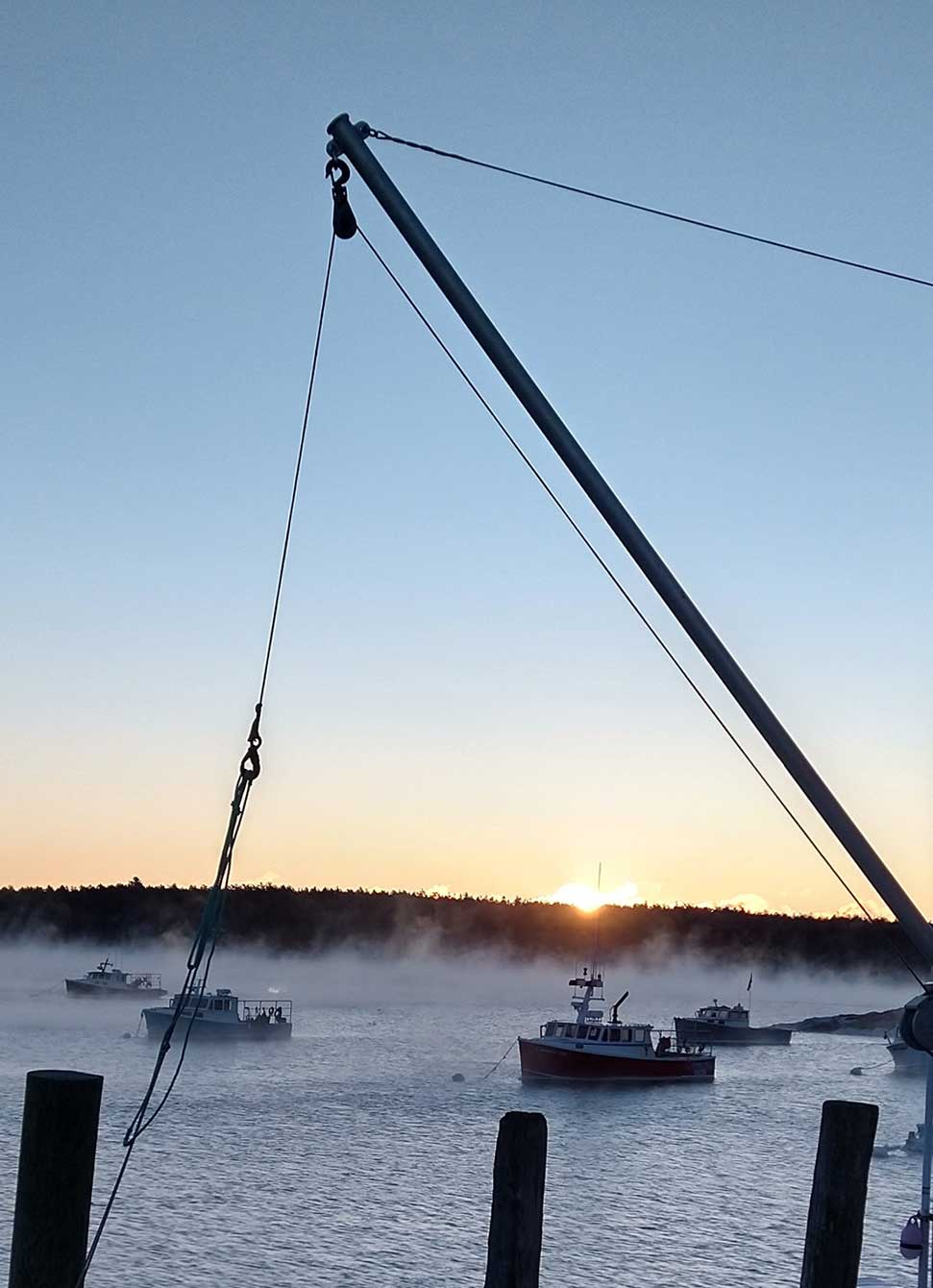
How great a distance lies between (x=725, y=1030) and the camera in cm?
13300

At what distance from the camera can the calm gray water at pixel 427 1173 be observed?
34.8 m

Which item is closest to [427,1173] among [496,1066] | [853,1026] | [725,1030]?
[496,1066]

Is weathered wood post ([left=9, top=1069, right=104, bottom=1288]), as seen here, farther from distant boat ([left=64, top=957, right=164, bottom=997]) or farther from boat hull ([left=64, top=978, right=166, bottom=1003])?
distant boat ([left=64, top=957, right=164, bottom=997])

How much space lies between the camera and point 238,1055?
10050 cm

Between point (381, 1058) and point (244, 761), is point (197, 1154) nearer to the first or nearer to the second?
point (244, 761)

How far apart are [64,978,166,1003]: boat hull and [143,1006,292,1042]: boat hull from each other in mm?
46357

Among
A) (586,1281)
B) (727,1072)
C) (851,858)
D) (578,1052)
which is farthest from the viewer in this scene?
(727,1072)

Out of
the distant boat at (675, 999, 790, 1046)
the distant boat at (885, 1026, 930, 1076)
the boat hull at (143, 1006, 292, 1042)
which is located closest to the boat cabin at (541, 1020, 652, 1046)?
the distant boat at (885, 1026, 930, 1076)

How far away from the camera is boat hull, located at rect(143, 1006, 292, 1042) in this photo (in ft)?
333

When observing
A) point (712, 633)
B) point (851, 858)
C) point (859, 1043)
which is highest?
point (712, 633)

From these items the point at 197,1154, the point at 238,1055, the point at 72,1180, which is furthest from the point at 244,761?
the point at 238,1055

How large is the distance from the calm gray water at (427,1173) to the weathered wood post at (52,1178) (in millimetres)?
19063

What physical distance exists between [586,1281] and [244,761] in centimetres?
2380

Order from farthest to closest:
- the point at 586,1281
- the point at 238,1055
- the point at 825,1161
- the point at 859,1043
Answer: the point at 859,1043 < the point at 238,1055 < the point at 586,1281 < the point at 825,1161
